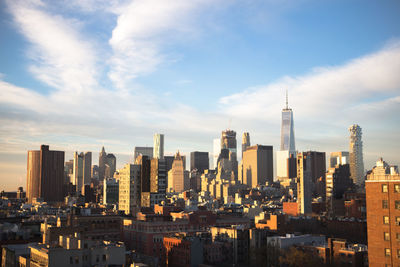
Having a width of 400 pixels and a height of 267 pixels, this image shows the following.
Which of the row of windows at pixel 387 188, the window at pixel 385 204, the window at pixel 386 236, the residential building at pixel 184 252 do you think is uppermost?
the row of windows at pixel 387 188

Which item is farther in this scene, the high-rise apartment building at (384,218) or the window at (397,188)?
the window at (397,188)

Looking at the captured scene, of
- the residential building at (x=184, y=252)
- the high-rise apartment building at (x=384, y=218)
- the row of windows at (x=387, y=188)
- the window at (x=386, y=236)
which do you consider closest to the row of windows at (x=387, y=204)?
the high-rise apartment building at (x=384, y=218)

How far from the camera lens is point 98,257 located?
9331 centimetres

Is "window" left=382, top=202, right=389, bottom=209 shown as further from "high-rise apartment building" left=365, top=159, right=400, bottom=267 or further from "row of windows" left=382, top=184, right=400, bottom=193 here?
"row of windows" left=382, top=184, right=400, bottom=193

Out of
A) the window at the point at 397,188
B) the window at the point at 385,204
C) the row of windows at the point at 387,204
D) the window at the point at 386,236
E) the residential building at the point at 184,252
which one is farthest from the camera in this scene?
the residential building at the point at 184,252

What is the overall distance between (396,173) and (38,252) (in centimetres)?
6679

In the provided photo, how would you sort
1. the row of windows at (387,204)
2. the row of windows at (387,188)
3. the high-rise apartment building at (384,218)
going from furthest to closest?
the row of windows at (387,188)
the row of windows at (387,204)
the high-rise apartment building at (384,218)

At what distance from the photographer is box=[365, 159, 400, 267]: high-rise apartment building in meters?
79.1

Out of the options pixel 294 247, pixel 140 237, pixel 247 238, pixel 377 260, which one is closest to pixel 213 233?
pixel 247 238

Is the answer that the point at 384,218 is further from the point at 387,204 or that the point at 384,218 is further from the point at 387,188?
the point at 387,188

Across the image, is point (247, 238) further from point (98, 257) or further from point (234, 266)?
point (98, 257)

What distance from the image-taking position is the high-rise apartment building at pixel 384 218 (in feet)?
260

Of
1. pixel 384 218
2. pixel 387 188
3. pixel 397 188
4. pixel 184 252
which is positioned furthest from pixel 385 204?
pixel 184 252

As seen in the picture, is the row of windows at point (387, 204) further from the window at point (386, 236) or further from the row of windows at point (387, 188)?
the window at point (386, 236)
